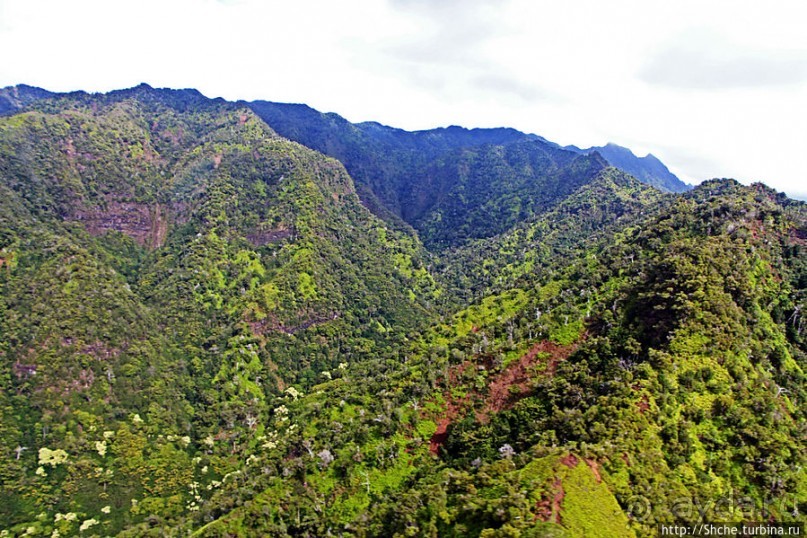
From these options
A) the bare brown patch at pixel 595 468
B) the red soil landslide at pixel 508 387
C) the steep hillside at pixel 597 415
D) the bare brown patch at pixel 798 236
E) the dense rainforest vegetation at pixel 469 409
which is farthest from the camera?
the bare brown patch at pixel 798 236

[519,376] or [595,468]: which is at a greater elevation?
[519,376]

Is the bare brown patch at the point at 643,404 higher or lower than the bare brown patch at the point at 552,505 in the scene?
higher

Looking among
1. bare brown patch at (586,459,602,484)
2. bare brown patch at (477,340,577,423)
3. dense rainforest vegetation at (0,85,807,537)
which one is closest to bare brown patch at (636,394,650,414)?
dense rainforest vegetation at (0,85,807,537)

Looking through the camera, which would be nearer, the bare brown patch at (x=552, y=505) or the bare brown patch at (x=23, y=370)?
the bare brown patch at (x=552, y=505)

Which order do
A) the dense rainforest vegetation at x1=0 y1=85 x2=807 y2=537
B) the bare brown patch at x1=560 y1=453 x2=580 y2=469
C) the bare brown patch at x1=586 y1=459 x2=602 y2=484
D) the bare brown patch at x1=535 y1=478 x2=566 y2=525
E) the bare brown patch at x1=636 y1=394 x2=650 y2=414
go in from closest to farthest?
1. the bare brown patch at x1=535 y1=478 x2=566 y2=525
2. the bare brown patch at x1=586 y1=459 x2=602 y2=484
3. the bare brown patch at x1=560 y1=453 x2=580 y2=469
4. the dense rainforest vegetation at x1=0 y1=85 x2=807 y2=537
5. the bare brown patch at x1=636 y1=394 x2=650 y2=414

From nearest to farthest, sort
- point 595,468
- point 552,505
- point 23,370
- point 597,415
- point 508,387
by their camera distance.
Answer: point 552,505
point 595,468
point 597,415
point 508,387
point 23,370

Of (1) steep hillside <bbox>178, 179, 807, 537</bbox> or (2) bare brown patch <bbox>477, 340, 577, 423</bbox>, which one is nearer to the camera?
(1) steep hillside <bbox>178, 179, 807, 537</bbox>

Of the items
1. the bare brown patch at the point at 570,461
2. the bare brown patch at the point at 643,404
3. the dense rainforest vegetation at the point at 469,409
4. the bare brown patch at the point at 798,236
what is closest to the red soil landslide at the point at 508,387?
the dense rainforest vegetation at the point at 469,409

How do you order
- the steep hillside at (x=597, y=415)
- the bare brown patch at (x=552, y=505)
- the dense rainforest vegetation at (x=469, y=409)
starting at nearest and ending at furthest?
the bare brown patch at (x=552, y=505)
the steep hillside at (x=597, y=415)
the dense rainforest vegetation at (x=469, y=409)

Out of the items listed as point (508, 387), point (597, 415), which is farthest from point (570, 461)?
point (508, 387)

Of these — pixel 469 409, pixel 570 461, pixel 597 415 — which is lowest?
pixel 469 409

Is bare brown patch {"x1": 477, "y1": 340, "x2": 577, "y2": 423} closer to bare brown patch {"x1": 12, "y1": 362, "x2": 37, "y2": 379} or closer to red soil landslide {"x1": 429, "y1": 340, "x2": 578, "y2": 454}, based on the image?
red soil landslide {"x1": 429, "y1": 340, "x2": 578, "y2": 454}

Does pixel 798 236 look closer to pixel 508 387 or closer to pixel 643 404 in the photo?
pixel 643 404

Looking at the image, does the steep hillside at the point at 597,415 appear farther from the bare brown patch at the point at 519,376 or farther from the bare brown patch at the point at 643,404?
the bare brown patch at the point at 519,376
